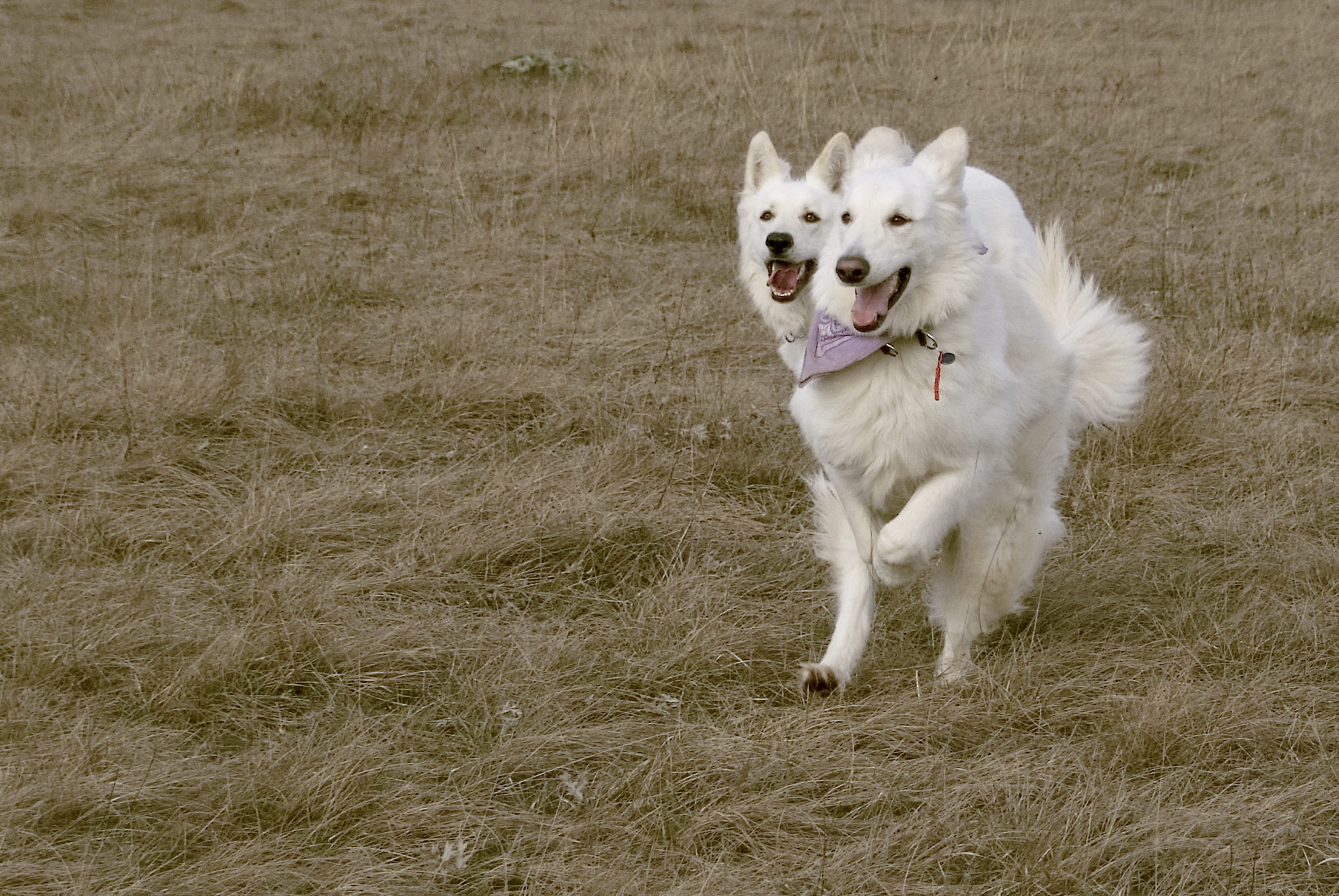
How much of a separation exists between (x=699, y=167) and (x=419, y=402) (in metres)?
3.74

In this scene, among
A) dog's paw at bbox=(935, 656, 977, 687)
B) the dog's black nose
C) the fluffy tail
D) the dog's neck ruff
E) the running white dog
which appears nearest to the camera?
the dog's black nose

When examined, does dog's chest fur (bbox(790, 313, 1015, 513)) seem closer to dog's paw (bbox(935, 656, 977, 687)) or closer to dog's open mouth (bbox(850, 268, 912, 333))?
dog's open mouth (bbox(850, 268, 912, 333))

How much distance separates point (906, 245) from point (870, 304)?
0.15 m

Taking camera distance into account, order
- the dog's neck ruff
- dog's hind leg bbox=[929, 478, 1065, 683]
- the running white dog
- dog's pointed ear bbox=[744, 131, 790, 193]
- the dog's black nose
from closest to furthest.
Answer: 1. the dog's black nose
2. the dog's neck ruff
3. dog's hind leg bbox=[929, 478, 1065, 683]
4. the running white dog
5. dog's pointed ear bbox=[744, 131, 790, 193]

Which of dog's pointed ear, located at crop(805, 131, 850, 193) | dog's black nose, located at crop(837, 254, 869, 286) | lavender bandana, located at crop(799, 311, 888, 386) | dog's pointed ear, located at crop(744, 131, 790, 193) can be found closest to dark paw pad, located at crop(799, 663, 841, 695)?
lavender bandana, located at crop(799, 311, 888, 386)

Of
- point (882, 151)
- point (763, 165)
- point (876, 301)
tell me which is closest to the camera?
point (876, 301)

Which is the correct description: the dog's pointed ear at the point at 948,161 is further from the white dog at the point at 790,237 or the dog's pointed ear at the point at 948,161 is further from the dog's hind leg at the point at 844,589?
the white dog at the point at 790,237

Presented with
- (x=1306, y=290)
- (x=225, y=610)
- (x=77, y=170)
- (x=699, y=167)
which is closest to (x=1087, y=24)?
(x=699, y=167)

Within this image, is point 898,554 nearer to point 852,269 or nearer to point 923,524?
point 923,524

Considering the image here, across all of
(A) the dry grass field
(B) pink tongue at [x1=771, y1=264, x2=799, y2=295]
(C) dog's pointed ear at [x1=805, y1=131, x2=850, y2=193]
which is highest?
(C) dog's pointed ear at [x1=805, y1=131, x2=850, y2=193]

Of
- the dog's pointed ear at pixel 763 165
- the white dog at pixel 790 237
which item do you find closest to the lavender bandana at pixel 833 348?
the white dog at pixel 790 237

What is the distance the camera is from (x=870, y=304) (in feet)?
9.13

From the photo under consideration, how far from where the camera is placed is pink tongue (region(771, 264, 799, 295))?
13.3 ft

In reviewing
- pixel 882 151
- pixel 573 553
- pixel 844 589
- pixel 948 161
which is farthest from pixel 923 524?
pixel 573 553
